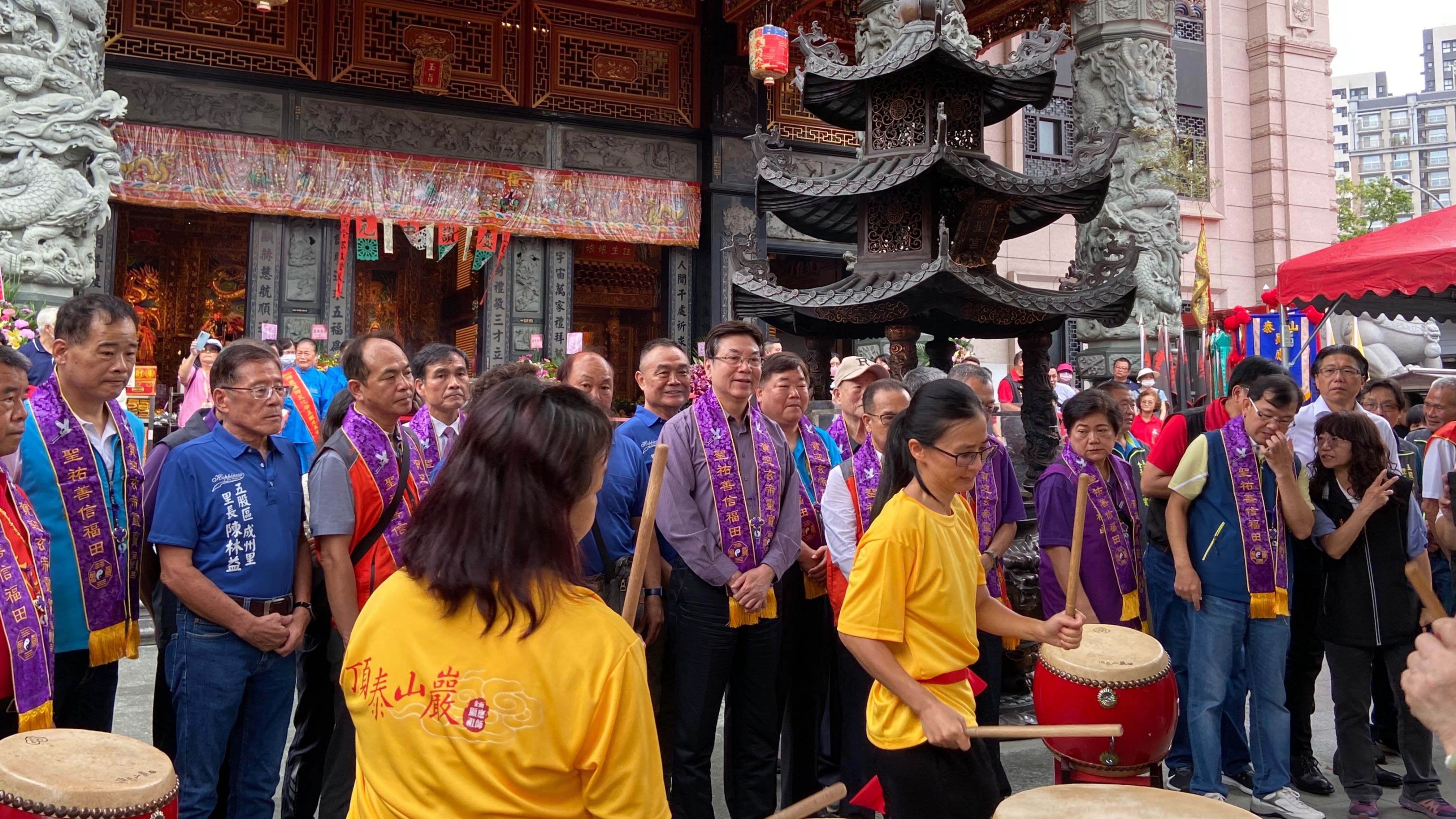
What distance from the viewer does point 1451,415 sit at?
5.88m

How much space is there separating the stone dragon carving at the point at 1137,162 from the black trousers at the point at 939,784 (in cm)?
982

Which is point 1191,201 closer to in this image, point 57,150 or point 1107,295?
point 1107,295

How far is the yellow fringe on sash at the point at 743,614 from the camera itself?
3.75 meters

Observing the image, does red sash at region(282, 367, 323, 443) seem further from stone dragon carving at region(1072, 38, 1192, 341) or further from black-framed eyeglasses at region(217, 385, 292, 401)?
stone dragon carving at region(1072, 38, 1192, 341)

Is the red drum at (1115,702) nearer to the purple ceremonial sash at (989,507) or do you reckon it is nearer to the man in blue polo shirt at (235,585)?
the purple ceremonial sash at (989,507)

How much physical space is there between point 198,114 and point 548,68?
13.2 ft

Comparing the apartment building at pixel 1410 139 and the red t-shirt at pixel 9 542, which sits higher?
the apartment building at pixel 1410 139

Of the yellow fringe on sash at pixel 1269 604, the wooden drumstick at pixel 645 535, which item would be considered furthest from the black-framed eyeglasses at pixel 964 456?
the yellow fringe on sash at pixel 1269 604

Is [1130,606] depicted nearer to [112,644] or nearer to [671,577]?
[671,577]

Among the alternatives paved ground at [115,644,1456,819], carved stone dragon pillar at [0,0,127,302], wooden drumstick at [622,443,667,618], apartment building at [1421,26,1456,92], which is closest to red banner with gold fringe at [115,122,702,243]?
carved stone dragon pillar at [0,0,127,302]

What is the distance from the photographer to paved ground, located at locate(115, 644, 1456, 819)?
14.4 ft

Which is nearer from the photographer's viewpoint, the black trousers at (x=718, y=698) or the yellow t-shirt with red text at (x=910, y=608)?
the yellow t-shirt with red text at (x=910, y=608)

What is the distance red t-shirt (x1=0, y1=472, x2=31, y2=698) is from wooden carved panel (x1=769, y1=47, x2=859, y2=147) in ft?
40.6

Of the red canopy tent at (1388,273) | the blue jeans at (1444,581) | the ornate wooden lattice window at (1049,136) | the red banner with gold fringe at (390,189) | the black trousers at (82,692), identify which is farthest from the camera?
the ornate wooden lattice window at (1049,136)
